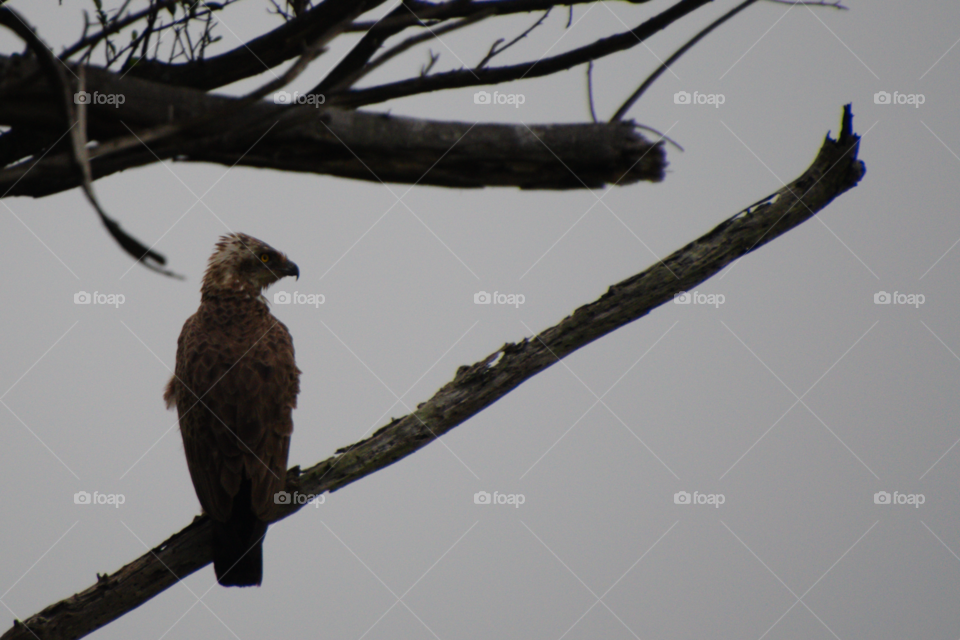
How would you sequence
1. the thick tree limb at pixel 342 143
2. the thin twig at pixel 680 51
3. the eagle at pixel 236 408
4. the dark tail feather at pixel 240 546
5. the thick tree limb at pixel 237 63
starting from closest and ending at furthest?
1. the thick tree limb at pixel 342 143
2. the thin twig at pixel 680 51
3. the thick tree limb at pixel 237 63
4. the dark tail feather at pixel 240 546
5. the eagle at pixel 236 408

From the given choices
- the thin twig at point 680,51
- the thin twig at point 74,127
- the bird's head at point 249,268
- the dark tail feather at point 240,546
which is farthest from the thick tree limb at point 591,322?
the thin twig at point 74,127

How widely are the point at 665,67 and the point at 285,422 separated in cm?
317

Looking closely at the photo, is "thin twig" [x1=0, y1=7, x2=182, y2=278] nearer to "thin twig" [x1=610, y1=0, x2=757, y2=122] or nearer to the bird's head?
"thin twig" [x1=610, y1=0, x2=757, y2=122]

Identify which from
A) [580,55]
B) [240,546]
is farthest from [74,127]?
[240,546]

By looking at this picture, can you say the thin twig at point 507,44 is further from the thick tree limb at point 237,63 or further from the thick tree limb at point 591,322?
the thick tree limb at point 591,322

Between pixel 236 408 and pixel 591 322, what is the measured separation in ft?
7.53

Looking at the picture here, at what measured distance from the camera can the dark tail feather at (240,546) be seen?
176 inches

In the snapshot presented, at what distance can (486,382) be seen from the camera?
431 cm

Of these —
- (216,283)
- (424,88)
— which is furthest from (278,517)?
(424,88)

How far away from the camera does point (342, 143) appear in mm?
2381

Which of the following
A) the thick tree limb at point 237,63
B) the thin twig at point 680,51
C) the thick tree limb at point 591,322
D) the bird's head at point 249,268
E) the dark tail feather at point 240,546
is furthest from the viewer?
the bird's head at point 249,268

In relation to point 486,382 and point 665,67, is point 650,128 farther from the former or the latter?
point 486,382

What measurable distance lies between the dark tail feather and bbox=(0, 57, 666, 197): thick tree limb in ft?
8.03

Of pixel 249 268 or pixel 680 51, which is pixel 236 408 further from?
pixel 680 51
